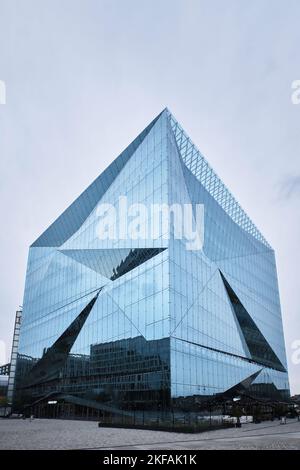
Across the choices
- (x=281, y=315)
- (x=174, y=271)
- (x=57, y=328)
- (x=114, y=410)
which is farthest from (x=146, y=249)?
(x=281, y=315)

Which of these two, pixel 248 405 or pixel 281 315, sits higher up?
pixel 281 315

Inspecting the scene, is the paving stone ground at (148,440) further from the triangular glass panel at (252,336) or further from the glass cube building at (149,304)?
the triangular glass panel at (252,336)

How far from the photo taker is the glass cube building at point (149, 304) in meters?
40.3

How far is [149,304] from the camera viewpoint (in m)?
41.3

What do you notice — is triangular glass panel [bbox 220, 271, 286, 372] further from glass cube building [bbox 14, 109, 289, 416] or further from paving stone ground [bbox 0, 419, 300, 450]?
paving stone ground [bbox 0, 419, 300, 450]

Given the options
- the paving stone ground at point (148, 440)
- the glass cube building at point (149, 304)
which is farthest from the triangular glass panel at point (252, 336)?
the paving stone ground at point (148, 440)

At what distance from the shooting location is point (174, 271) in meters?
41.3

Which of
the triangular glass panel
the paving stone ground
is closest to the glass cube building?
the triangular glass panel

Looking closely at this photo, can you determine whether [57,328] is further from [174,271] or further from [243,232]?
[243,232]

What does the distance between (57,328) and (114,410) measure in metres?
23.4

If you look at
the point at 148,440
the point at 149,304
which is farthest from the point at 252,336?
the point at 148,440

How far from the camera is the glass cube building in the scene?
132 feet

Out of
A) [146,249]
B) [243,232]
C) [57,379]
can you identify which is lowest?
[57,379]
